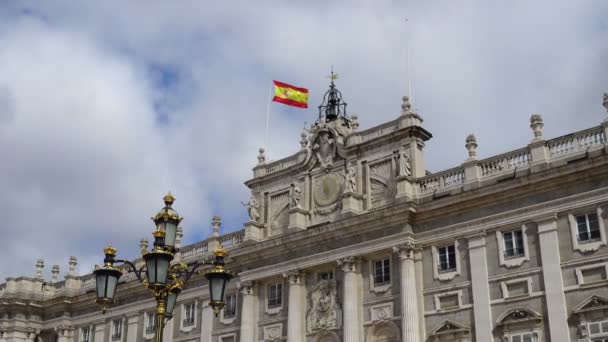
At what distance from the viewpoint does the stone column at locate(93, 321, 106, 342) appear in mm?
49750

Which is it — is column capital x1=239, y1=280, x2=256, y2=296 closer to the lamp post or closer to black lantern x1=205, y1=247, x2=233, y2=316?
the lamp post

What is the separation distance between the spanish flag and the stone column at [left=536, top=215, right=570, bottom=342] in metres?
16.5

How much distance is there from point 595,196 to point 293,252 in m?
15.5

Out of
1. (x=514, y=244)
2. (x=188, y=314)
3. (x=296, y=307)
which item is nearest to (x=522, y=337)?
(x=514, y=244)

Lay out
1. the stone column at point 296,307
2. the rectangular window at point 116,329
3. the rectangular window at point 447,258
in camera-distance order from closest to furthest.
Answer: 1. the rectangular window at point 447,258
2. the stone column at point 296,307
3. the rectangular window at point 116,329

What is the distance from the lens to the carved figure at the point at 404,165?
37062 mm

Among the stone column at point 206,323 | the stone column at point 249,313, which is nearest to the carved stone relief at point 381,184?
the stone column at point 249,313

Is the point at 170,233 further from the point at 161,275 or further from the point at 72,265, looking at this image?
the point at 72,265

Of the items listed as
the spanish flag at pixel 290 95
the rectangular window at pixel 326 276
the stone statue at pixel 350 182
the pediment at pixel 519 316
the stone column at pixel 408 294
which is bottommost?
the pediment at pixel 519 316

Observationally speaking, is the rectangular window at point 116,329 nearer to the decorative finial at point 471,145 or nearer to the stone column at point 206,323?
the stone column at point 206,323

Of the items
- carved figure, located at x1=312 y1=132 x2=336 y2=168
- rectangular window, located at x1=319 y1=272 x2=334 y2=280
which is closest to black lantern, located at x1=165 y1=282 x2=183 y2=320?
rectangular window, located at x1=319 y1=272 x2=334 y2=280

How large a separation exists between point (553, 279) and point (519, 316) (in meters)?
2.05

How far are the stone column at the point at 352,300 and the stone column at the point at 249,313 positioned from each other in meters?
6.00

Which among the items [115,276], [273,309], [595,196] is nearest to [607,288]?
[595,196]
